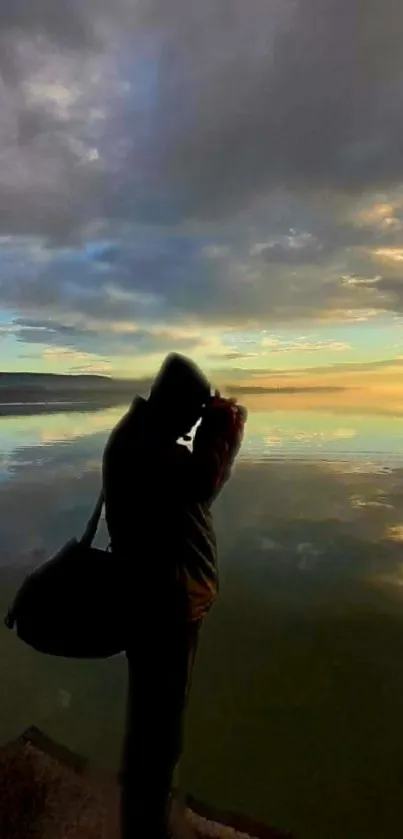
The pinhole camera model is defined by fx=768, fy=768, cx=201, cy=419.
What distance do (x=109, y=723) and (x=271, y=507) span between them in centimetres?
52

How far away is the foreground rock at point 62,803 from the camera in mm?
1284

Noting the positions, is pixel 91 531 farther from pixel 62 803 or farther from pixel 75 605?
pixel 62 803

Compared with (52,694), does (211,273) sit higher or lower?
higher

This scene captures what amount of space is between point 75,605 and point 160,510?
0.17 m

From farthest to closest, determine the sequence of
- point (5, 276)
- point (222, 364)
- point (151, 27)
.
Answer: point (5, 276) → point (222, 364) → point (151, 27)

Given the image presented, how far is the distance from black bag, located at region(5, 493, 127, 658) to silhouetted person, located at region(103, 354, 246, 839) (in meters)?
0.02

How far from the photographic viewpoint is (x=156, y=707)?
3.33 feet

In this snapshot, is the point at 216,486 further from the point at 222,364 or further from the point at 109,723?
the point at 109,723

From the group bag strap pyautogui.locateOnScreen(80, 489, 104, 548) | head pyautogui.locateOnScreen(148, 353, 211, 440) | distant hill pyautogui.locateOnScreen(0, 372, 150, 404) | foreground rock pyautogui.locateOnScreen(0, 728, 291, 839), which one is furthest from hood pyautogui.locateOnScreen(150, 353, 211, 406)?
foreground rock pyautogui.locateOnScreen(0, 728, 291, 839)

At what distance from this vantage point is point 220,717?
4.72ft

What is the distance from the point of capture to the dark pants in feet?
3.32

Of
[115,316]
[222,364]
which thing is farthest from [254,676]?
[115,316]

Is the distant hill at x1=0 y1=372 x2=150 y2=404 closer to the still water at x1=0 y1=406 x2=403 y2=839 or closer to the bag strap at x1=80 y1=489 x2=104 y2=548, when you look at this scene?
the still water at x1=0 y1=406 x2=403 y2=839

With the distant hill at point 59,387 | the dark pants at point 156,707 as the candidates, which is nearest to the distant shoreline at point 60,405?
the distant hill at point 59,387
